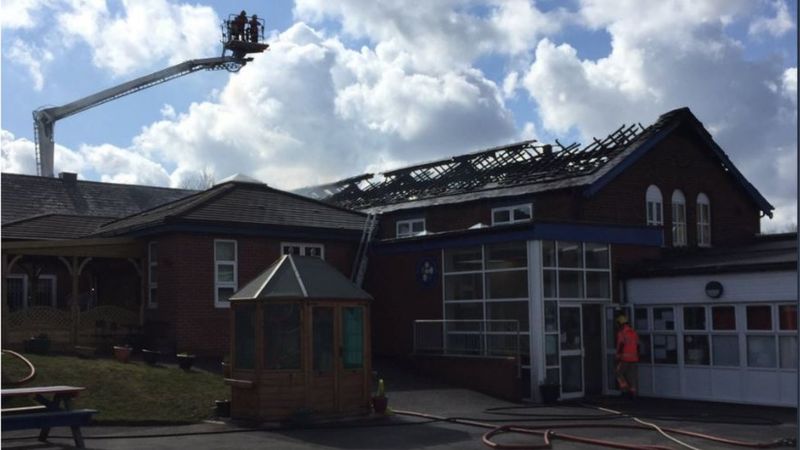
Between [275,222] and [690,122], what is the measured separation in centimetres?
1310

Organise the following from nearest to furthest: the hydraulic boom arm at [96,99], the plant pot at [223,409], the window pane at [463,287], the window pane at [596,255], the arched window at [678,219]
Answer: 1. the plant pot at [223,409]
2. the window pane at [596,255]
3. the window pane at [463,287]
4. the arched window at [678,219]
5. the hydraulic boom arm at [96,99]

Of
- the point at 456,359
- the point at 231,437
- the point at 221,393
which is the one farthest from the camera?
the point at 456,359

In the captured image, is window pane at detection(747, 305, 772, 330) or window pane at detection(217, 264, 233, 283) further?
window pane at detection(217, 264, 233, 283)

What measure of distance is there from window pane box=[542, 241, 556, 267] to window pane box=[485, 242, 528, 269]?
42 centimetres

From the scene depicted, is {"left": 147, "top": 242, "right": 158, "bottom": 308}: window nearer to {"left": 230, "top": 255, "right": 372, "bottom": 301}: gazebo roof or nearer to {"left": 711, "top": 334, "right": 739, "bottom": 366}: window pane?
{"left": 230, "top": 255, "right": 372, "bottom": 301}: gazebo roof

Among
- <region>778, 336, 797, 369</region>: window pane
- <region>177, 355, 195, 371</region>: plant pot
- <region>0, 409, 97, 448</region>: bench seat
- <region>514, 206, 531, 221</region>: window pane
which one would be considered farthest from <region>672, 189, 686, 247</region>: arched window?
<region>0, 409, 97, 448</region>: bench seat

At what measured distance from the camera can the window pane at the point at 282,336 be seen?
1689 cm

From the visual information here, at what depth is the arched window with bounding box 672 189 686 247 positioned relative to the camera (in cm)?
2897

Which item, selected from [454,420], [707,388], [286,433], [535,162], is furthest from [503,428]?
[535,162]

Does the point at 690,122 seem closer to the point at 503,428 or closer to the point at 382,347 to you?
the point at 382,347

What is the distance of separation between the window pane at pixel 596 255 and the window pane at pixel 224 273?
9467 mm

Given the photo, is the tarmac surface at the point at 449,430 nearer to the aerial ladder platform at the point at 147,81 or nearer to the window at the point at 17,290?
the window at the point at 17,290

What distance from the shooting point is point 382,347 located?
26.9m

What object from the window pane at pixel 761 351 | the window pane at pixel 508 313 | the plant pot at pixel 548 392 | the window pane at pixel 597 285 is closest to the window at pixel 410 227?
the window pane at pixel 508 313
